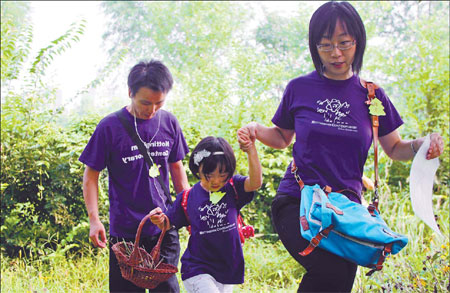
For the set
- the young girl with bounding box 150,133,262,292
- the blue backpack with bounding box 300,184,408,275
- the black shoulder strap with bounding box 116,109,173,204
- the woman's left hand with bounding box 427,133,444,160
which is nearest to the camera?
the blue backpack with bounding box 300,184,408,275

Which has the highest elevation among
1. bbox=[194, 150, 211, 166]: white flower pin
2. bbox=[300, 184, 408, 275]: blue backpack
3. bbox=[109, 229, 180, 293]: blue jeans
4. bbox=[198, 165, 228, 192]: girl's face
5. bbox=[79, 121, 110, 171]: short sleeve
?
bbox=[79, 121, 110, 171]: short sleeve

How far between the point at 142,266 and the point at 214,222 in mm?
463

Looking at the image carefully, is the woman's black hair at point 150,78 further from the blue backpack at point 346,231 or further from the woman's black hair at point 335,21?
the blue backpack at point 346,231

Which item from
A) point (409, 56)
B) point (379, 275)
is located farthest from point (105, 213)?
point (409, 56)

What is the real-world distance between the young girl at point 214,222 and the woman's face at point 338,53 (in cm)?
67

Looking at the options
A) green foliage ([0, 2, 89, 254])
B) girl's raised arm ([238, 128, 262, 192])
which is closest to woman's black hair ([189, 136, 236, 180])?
girl's raised arm ([238, 128, 262, 192])

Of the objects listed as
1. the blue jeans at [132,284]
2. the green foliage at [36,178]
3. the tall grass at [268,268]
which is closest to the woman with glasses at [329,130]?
the blue jeans at [132,284]

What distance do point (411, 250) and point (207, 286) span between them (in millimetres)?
3014

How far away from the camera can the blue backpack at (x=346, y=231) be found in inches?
83.7

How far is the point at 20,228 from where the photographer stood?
5.42 metres

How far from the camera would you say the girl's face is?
2.77 metres

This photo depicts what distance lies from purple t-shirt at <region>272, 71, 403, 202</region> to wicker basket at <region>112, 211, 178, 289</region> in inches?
31.0

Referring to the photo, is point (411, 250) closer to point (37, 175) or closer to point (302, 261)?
point (302, 261)

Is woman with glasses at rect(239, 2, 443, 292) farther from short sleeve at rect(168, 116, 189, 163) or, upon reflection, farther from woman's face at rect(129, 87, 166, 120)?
short sleeve at rect(168, 116, 189, 163)
